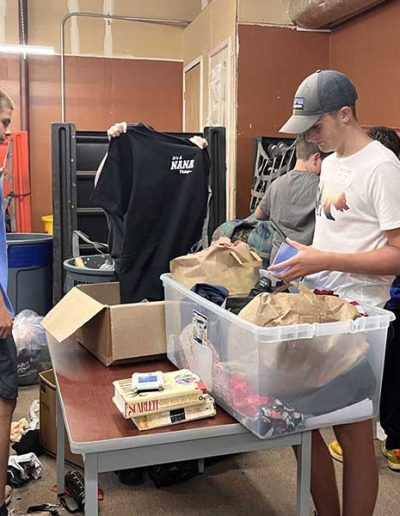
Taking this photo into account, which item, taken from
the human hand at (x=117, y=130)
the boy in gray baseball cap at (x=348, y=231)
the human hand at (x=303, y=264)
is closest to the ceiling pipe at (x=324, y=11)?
the human hand at (x=117, y=130)

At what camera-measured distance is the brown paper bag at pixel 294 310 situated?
1.31 meters

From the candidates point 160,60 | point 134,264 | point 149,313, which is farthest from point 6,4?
point 149,313

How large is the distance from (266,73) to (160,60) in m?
2.00

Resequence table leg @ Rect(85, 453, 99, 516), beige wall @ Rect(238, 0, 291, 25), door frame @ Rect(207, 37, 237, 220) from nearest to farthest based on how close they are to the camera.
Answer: table leg @ Rect(85, 453, 99, 516) → beige wall @ Rect(238, 0, 291, 25) → door frame @ Rect(207, 37, 237, 220)

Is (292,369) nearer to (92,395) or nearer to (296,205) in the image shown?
(92,395)

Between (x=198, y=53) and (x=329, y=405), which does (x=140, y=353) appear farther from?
(x=198, y=53)

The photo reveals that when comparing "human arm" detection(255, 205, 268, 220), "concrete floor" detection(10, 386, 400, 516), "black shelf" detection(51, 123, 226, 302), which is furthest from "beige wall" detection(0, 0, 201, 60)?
"concrete floor" detection(10, 386, 400, 516)

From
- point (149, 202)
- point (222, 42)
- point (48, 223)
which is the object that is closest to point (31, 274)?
point (48, 223)

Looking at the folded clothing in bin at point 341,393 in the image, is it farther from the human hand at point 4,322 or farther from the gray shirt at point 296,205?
the gray shirt at point 296,205

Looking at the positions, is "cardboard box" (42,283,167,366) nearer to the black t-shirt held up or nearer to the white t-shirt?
the black t-shirt held up

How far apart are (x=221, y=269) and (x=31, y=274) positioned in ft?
8.69

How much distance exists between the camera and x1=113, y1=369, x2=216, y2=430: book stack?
1281mm

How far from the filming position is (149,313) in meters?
1.76

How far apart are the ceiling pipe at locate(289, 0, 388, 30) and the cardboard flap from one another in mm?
3007
